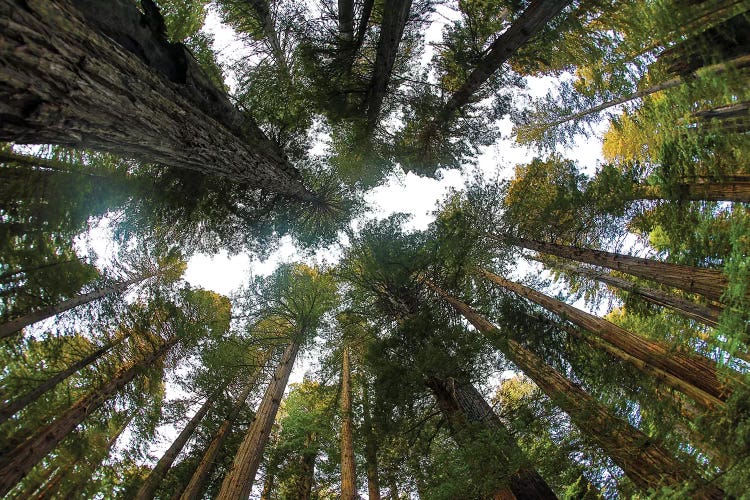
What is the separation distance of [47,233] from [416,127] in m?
8.33

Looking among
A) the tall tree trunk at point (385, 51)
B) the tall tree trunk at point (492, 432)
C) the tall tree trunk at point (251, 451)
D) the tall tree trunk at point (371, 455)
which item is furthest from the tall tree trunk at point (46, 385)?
the tall tree trunk at point (385, 51)

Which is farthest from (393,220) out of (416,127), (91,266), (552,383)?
(91,266)

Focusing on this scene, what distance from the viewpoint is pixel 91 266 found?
7.29 meters

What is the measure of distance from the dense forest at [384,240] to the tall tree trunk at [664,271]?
0.13ft

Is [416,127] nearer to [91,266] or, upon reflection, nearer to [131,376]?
[91,266]

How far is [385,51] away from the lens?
6250mm

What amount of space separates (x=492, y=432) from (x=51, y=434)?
A: 714 cm

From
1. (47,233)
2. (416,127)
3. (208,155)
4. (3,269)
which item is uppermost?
(416,127)

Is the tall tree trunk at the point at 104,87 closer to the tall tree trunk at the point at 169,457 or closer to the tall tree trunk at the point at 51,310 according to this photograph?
the tall tree trunk at the point at 51,310

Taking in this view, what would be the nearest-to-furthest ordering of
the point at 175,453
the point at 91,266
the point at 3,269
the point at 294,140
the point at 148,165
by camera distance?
the point at 3,269
the point at 148,165
the point at 91,266
the point at 294,140
the point at 175,453

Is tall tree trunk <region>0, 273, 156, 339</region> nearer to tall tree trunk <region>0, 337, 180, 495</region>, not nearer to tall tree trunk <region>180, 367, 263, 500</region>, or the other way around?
tall tree trunk <region>0, 337, 180, 495</region>

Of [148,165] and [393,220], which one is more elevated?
[393,220]

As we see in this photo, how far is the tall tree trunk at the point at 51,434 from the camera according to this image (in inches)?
194

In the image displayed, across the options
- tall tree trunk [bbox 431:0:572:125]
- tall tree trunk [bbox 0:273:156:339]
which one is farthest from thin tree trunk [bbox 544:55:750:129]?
tall tree trunk [bbox 0:273:156:339]
